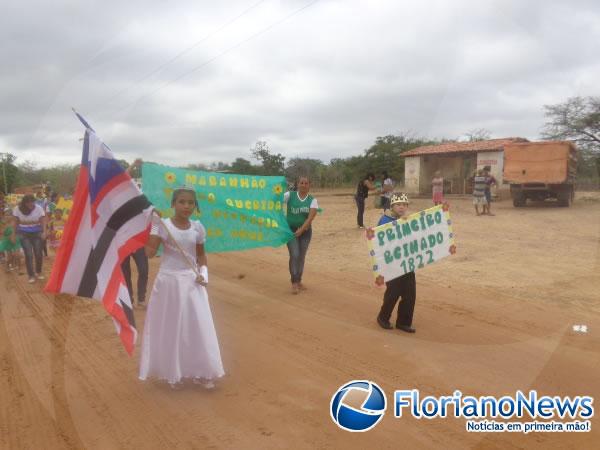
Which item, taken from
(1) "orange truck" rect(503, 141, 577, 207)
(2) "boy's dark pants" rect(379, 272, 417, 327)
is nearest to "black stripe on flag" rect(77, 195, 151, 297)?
(2) "boy's dark pants" rect(379, 272, 417, 327)

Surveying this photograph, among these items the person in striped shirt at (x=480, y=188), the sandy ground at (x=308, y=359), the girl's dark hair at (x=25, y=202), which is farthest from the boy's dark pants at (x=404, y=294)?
the person in striped shirt at (x=480, y=188)

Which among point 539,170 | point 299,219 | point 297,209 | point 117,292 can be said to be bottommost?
point 117,292

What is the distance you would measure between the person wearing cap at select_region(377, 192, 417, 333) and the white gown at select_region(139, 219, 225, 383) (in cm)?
227

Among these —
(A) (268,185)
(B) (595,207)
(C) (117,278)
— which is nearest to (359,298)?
(A) (268,185)

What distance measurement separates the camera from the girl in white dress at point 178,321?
3.91m

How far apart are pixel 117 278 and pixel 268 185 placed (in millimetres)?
4106

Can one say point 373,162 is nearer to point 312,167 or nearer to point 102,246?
point 312,167

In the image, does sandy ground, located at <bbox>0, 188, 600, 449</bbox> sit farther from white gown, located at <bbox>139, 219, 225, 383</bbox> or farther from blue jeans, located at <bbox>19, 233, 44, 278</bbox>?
blue jeans, located at <bbox>19, 233, 44, 278</bbox>

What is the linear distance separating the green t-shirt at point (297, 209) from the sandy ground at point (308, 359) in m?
1.13

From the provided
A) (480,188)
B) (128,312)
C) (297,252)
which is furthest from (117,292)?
(480,188)

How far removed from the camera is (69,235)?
12.7 feet

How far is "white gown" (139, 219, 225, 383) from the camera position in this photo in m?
3.91

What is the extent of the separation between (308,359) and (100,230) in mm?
2298

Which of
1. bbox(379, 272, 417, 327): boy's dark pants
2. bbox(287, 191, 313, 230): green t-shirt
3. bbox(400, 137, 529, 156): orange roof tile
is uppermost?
bbox(400, 137, 529, 156): orange roof tile
